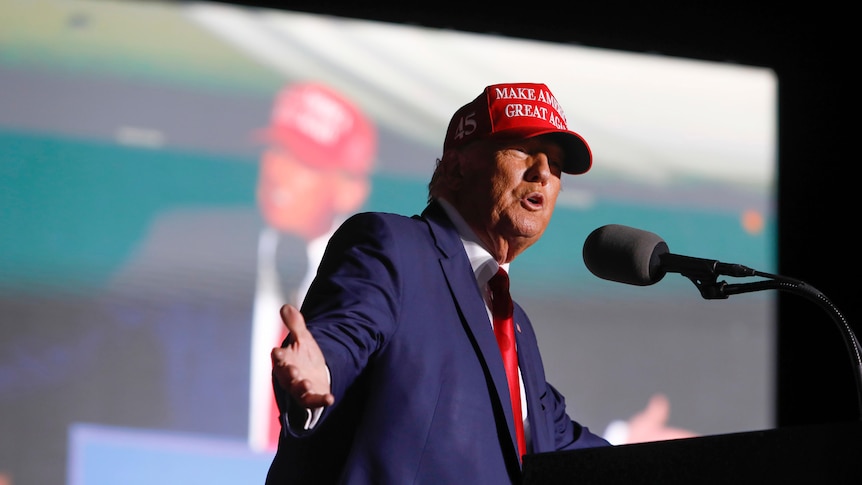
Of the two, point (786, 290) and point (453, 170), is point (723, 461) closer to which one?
point (786, 290)

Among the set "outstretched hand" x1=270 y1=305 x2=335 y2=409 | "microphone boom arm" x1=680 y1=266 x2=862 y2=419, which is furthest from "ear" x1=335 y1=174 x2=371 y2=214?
"outstretched hand" x1=270 y1=305 x2=335 y2=409

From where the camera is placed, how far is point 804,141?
13.5 ft

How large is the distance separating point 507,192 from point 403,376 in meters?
0.46

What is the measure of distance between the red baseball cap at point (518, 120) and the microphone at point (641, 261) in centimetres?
26

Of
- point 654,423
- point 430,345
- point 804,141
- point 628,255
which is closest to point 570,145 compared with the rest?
point 628,255

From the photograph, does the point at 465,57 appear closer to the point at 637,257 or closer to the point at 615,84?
the point at 615,84

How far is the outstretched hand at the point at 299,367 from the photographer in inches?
42.7

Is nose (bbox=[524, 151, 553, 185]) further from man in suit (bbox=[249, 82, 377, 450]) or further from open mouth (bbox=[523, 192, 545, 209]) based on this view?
man in suit (bbox=[249, 82, 377, 450])

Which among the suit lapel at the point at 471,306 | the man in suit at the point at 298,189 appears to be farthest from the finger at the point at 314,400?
the man in suit at the point at 298,189

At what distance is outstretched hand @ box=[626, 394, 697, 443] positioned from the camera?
349 centimetres

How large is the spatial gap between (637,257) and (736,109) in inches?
99.8

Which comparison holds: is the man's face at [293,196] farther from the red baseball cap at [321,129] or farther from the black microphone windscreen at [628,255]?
the black microphone windscreen at [628,255]

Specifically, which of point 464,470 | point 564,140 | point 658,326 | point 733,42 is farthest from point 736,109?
point 464,470

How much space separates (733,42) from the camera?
4016 mm
